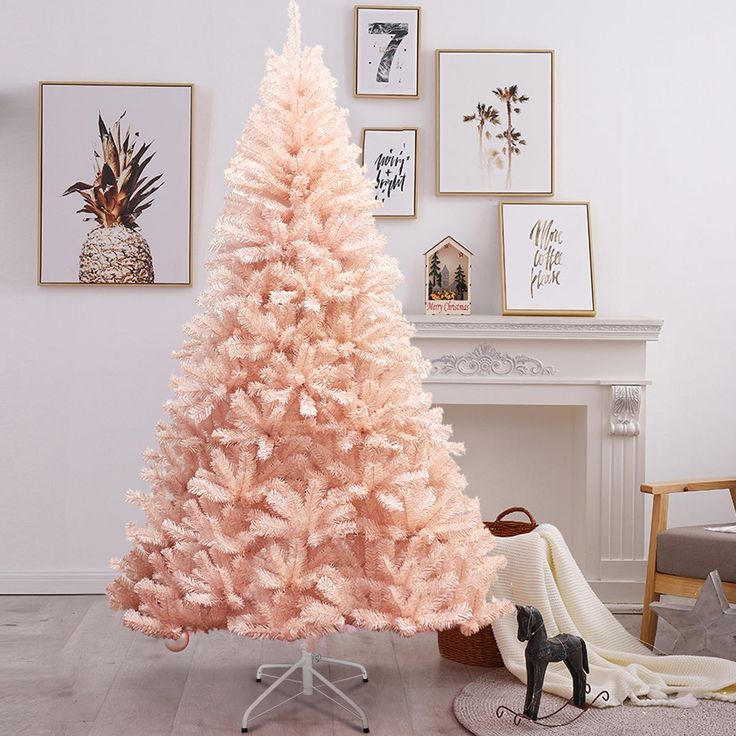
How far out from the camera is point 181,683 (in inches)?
113

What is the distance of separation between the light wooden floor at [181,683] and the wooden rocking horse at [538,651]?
0.64ft

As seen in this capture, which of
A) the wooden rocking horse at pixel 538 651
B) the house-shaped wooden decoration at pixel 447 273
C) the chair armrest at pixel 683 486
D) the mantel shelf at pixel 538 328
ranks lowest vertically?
the wooden rocking horse at pixel 538 651

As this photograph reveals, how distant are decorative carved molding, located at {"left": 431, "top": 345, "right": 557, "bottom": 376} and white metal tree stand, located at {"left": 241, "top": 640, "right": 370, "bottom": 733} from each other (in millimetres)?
1224

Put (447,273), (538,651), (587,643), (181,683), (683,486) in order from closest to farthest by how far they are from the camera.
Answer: (538,651) → (181,683) → (587,643) → (683,486) → (447,273)

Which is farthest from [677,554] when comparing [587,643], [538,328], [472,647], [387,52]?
[387,52]

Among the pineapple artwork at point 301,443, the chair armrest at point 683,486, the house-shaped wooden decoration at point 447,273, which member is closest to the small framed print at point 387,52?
the house-shaped wooden decoration at point 447,273

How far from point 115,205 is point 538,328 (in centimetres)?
172

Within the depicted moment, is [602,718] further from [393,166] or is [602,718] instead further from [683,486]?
[393,166]

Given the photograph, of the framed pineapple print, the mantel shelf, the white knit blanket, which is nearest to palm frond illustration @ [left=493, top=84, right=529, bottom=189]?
the mantel shelf

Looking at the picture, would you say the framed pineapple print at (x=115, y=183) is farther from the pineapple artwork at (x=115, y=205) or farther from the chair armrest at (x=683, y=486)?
the chair armrest at (x=683, y=486)

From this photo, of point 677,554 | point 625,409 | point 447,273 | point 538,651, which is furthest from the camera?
point 447,273

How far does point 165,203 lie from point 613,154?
1.80 metres

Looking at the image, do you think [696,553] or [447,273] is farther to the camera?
[447,273]

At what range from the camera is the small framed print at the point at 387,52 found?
13.1ft
